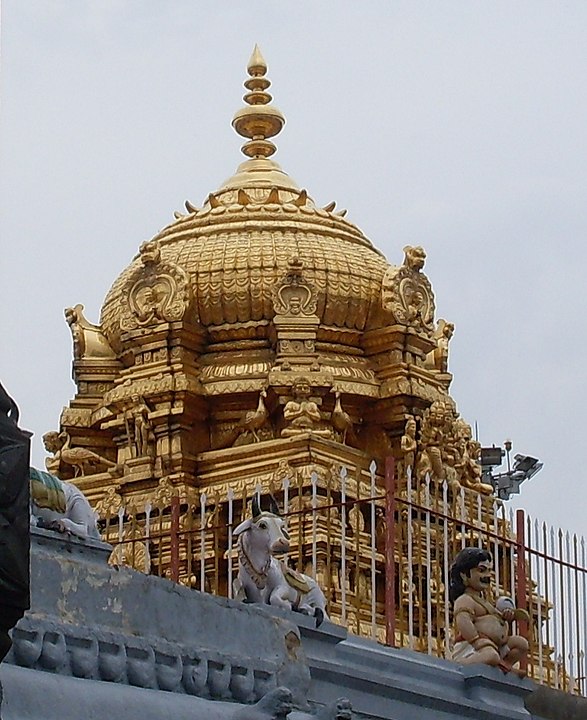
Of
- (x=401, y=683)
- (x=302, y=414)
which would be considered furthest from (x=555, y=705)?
(x=302, y=414)

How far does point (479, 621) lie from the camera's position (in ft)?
41.4

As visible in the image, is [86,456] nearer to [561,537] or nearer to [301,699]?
[561,537]

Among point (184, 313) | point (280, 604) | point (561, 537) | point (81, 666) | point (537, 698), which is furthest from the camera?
point (184, 313)

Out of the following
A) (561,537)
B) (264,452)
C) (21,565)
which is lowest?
(21,565)

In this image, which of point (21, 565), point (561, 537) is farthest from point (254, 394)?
point (21, 565)

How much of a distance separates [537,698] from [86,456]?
42.8ft

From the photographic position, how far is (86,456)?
25.6 metres

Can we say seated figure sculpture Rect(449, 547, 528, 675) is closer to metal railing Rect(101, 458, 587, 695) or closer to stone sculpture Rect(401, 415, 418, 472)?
metal railing Rect(101, 458, 587, 695)

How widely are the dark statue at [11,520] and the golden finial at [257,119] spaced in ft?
77.7

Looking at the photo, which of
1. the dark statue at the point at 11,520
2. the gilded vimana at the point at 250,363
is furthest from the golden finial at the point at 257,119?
the dark statue at the point at 11,520

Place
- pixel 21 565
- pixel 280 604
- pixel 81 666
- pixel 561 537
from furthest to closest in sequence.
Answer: pixel 561 537, pixel 280 604, pixel 81 666, pixel 21 565

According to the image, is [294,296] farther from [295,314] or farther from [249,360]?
[249,360]

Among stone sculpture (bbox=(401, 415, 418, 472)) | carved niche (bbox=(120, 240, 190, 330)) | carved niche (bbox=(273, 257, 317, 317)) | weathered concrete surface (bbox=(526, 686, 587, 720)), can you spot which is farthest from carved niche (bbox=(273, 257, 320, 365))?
weathered concrete surface (bbox=(526, 686, 587, 720))

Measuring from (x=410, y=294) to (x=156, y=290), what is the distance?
133 inches
